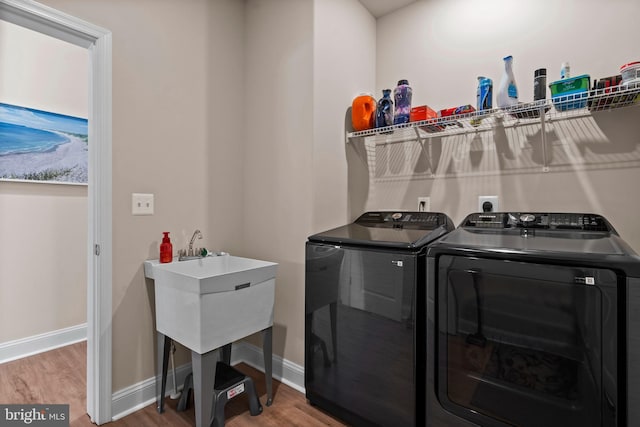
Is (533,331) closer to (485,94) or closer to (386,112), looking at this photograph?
(485,94)

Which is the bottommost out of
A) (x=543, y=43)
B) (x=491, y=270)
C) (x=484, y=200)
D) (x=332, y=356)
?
(x=332, y=356)

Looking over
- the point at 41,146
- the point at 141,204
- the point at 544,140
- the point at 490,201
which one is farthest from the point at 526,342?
the point at 41,146

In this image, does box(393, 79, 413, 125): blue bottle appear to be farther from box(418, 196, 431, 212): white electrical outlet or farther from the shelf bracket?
the shelf bracket

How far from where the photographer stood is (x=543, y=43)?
1716mm

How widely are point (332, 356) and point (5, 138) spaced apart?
2.74 m

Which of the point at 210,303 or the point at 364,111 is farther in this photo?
the point at 364,111

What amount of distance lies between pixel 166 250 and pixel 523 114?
2046 millimetres

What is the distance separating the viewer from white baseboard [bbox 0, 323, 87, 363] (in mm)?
2260

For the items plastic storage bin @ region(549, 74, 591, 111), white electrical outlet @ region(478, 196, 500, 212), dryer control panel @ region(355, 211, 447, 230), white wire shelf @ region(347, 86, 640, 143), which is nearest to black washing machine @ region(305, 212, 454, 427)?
dryer control panel @ region(355, 211, 447, 230)

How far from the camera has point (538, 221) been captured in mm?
1597

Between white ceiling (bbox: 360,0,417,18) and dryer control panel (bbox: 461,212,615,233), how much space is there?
60.6 inches

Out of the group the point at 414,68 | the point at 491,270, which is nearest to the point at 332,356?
the point at 491,270

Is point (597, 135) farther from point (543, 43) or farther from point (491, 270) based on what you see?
point (491, 270)

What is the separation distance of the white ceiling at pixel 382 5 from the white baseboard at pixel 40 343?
10.9 ft
